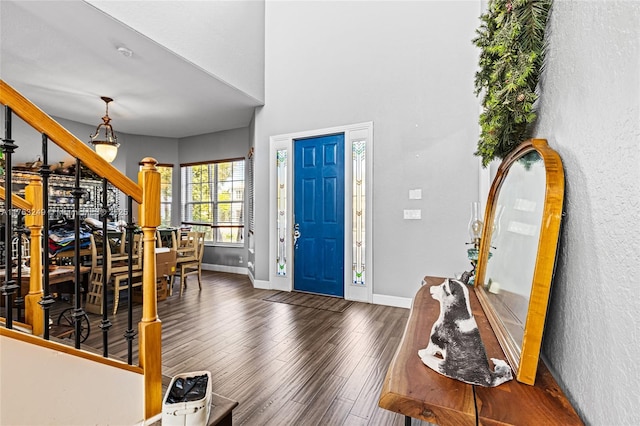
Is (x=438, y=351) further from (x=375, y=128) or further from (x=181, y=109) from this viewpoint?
(x=181, y=109)

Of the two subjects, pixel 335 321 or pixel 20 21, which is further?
pixel 335 321

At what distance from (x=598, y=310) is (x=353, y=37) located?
427 centimetres

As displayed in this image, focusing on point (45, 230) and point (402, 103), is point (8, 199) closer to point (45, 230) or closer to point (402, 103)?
point (45, 230)

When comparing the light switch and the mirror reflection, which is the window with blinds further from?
the mirror reflection

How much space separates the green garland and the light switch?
2327 millimetres

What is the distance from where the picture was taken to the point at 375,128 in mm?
3902

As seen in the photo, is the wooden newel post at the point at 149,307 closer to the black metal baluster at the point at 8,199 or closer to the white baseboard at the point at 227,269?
the black metal baluster at the point at 8,199

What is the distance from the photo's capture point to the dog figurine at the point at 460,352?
802mm

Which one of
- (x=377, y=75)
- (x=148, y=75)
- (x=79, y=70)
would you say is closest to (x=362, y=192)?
(x=377, y=75)

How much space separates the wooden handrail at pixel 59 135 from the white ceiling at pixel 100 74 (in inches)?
83.5

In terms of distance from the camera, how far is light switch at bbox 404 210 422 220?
12.0 ft

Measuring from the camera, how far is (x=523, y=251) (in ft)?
3.30

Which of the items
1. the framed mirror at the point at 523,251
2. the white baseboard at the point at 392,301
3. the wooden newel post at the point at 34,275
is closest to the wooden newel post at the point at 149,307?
the wooden newel post at the point at 34,275

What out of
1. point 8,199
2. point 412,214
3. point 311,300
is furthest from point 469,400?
point 311,300
